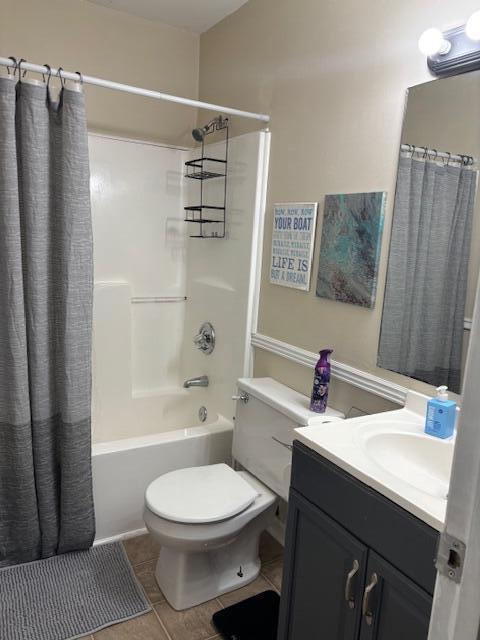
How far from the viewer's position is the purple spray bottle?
1823 millimetres

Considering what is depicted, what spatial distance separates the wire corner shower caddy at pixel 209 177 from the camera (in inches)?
102

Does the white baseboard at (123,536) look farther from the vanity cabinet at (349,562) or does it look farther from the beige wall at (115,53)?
the beige wall at (115,53)

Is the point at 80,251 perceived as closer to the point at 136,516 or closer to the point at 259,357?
the point at 259,357

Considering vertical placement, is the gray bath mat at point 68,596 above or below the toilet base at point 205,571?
below

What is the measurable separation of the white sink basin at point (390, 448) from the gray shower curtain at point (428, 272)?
147 millimetres

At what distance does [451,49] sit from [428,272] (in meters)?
0.65

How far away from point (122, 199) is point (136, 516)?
5.58 feet

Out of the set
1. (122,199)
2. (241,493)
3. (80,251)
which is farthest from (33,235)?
(241,493)

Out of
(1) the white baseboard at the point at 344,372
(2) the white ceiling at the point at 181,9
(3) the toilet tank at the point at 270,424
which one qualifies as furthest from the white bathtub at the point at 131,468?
(2) the white ceiling at the point at 181,9

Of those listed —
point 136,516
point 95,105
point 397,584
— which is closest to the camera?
point 397,584

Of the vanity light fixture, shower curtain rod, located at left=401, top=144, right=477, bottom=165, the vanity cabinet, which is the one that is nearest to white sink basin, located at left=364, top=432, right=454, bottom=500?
the vanity cabinet

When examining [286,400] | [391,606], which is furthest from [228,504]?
[391,606]

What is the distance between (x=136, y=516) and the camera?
229 centimetres

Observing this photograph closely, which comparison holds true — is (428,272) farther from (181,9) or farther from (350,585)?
(181,9)
